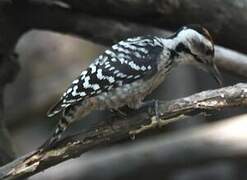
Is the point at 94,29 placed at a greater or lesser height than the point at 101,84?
greater

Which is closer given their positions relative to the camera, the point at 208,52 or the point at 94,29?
the point at 208,52

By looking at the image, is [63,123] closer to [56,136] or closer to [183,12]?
[56,136]

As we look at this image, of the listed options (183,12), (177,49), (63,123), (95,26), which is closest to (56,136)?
(63,123)

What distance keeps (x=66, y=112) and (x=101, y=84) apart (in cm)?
18

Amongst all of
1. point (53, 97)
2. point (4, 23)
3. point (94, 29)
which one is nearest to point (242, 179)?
point (53, 97)

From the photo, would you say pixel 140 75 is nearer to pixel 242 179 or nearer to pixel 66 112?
pixel 66 112

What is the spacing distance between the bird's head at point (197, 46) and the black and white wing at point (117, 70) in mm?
97

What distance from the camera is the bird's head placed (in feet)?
9.07

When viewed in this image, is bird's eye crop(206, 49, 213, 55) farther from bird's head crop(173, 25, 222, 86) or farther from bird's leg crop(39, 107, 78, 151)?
bird's leg crop(39, 107, 78, 151)

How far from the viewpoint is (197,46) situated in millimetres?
2797

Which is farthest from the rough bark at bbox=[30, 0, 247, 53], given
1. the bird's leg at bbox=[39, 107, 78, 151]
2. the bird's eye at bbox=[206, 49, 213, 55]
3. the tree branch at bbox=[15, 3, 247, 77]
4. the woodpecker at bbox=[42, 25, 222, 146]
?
the bird's leg at bbox=[39, 107, 78, 151]

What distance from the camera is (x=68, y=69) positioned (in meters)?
5.01

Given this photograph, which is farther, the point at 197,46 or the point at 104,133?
the point at 197,46

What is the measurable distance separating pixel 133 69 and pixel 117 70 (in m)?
0.07
